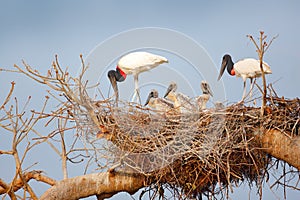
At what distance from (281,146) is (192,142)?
818mm

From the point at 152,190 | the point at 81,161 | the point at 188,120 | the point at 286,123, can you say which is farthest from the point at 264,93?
the point at 81,161

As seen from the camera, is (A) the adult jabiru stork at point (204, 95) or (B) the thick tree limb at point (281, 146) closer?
(B) the thick tree limb at point (281, 146)

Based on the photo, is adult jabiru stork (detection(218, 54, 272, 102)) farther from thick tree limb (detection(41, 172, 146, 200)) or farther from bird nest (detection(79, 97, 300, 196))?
thick tree limb (detection(41, 172, 146, 200))

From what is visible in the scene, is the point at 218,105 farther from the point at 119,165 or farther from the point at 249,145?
the point at 119,165

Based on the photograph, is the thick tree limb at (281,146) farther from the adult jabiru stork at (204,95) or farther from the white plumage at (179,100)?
the adult jabiru stork at (204,95)

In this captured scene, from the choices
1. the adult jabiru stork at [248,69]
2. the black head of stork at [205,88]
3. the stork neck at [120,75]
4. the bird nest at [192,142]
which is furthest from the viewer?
the stork neck at [120,75]

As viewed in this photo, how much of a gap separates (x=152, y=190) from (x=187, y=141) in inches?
22.9

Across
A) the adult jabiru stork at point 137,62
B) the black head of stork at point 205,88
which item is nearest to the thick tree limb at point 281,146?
the black head of stork at point 205,88

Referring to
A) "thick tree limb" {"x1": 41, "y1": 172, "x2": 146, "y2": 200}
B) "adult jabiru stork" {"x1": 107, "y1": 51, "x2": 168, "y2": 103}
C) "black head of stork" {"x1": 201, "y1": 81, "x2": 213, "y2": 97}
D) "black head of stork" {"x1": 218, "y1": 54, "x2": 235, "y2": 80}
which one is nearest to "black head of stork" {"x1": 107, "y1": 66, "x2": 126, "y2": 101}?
"adult jabiru stork" {"x1": 107, "y1": 51, "x2": 168, "y2": 103}

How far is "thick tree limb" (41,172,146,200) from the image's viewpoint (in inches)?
229

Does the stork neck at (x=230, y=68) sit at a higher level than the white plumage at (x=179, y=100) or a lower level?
higher

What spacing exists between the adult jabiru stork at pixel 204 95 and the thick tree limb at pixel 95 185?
3.80 feet

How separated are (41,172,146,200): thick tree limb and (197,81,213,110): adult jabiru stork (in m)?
1.16

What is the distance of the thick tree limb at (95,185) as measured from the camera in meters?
5.82
